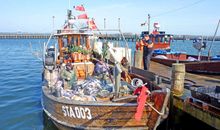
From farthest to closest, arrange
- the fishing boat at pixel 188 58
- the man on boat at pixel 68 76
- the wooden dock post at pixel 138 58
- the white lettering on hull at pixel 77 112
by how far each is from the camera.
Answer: the wooden dock post at pixel 138 58 → the fishing boat at pixel 188 58 → the man on boat at pixel 68 76 → the white lettering on hull at pixel 77 112

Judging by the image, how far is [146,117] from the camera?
25.0 ft

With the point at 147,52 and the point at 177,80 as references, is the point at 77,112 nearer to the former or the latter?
the point at 177,80

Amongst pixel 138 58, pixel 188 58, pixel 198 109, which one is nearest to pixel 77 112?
pixel 198 109

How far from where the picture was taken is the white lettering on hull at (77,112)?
25.4 ft

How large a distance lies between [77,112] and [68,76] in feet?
8.73

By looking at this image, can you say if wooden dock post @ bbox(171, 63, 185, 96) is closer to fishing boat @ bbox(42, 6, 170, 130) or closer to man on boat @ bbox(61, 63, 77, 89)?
fishing boat @ bbox(42, 6, 170, 130)

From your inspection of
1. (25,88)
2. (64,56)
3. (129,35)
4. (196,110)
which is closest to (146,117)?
(196,110)

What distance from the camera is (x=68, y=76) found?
10.3 metres

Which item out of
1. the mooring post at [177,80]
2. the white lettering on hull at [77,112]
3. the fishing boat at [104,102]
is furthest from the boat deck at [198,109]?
the white lettering on hull at [77,112]

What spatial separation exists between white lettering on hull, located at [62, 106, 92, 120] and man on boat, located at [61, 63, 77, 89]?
5.31ft

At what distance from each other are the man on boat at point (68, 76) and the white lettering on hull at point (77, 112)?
5.31 feet

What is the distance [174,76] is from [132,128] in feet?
7.82

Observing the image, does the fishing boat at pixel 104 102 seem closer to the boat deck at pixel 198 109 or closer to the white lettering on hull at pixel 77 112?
the white lettering on hull at pixel 77 112

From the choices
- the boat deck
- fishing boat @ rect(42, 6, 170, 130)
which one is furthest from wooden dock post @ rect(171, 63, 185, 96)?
fishing boat @ rect(42, 6, 170, 130)
